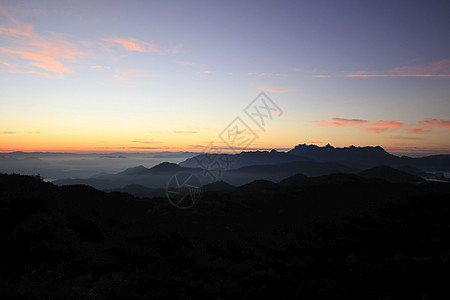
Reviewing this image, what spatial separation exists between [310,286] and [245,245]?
23280 millimetres

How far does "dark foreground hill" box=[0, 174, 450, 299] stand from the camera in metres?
24.6

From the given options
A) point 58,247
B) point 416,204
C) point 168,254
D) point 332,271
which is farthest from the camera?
point 416,204

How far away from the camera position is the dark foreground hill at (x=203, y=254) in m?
24.6

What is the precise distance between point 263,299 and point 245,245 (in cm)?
2376

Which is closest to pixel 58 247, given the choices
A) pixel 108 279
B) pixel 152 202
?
pixel 108 279

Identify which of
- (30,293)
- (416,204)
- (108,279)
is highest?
(30,293)

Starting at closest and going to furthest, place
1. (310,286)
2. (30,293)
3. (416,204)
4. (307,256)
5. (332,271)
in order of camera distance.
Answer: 1. (30,293)
2. (310,286)
3. (332,271)
4. (307,256)
5. (416,204)

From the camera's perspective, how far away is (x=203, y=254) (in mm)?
42125

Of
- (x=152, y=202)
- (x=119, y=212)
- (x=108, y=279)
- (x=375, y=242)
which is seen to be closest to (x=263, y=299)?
(x=108, y=279)

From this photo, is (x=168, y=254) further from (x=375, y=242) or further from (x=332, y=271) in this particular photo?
(x=375, y=242)

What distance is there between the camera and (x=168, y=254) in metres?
38.7

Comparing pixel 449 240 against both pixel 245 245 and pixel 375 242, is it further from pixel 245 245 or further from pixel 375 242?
pixel 245 245

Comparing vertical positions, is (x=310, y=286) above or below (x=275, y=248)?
above

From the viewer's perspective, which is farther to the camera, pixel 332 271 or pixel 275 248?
pixel 275 248
